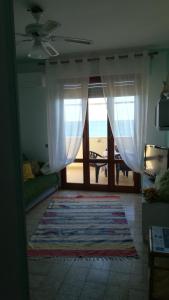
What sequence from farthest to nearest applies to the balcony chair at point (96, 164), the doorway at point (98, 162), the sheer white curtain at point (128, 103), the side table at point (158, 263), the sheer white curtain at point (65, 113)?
the balcony chair at point (96, 164), the doorway at point (98, 162), the sheer white curtain at point (65, 113), the sheer white curtain at point (128, 103), the side table at point (158, 263)

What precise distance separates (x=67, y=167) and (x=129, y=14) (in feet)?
10.2

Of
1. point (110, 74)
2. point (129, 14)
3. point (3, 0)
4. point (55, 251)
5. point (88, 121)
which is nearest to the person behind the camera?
point (3, 0)

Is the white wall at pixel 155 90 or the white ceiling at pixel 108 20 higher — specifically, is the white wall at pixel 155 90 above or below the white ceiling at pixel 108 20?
below

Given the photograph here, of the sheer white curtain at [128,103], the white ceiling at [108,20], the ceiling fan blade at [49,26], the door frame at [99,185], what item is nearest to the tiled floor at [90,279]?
the sheer white curtain at [128,103]

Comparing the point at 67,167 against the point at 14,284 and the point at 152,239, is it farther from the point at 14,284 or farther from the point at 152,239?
the point at 14,284

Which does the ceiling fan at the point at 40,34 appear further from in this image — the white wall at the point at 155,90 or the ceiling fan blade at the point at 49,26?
the white wall at the point at 155,90

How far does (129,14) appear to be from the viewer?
9.61 ft

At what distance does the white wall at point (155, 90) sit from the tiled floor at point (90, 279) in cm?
228

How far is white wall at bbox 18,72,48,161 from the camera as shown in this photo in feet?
16.3

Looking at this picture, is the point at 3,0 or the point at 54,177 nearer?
the point at 3,0

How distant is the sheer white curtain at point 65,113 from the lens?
4.64 m

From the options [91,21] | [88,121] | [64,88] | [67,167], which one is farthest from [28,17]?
[67,167]

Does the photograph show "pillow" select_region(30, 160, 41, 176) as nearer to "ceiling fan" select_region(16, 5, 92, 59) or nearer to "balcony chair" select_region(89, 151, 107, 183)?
"balcony chair" select_region(89, 151, 107, 183)

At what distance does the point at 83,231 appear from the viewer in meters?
3.19
